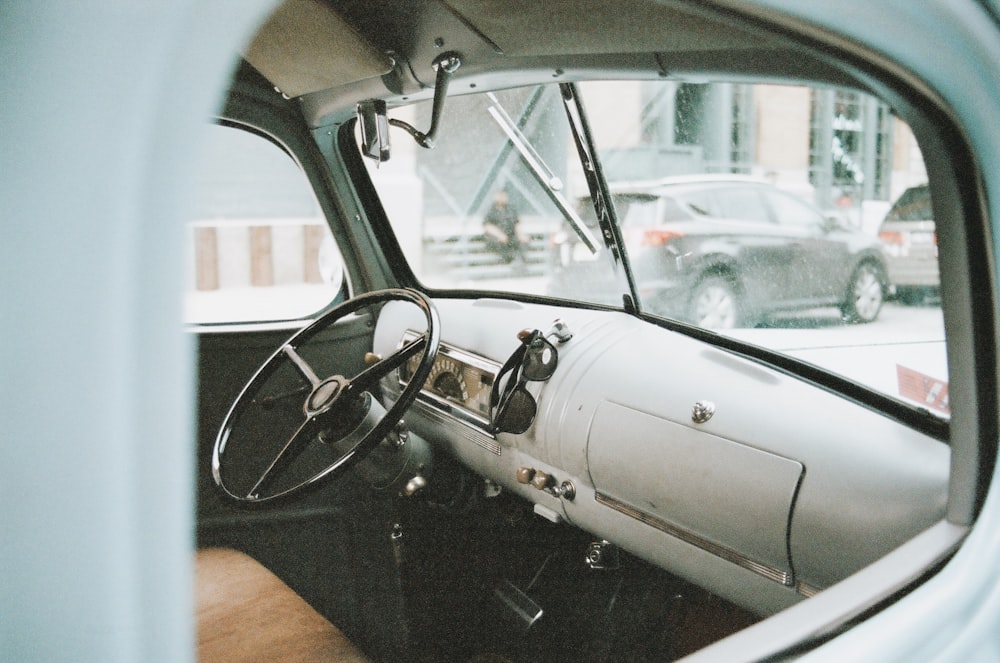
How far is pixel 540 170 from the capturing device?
7.89ft

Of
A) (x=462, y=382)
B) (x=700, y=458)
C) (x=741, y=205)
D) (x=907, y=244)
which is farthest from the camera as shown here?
(x=462, y=382)

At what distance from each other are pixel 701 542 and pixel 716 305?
64cm

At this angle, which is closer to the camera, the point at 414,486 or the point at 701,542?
the point at 701,542

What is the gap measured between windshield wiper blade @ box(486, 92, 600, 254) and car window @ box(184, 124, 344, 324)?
0.83m

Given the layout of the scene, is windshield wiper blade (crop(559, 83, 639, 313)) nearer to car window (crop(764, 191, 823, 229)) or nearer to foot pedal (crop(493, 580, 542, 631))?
car window (crop(764, 191, 823, 229))

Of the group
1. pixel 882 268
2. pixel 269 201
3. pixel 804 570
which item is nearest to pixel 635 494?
pixel 804 570

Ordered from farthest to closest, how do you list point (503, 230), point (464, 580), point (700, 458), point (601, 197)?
point (503, 230)
point (464, 580)
point (601, 197)
point (700, 458)

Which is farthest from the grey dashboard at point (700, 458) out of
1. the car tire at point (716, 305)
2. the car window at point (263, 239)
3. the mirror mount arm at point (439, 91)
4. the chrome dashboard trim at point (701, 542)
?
the car window at point (263, 239)

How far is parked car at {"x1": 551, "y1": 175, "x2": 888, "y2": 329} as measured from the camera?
1.88 meters

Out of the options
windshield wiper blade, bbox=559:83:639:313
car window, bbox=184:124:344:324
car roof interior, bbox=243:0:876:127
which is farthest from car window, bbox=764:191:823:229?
car window, bbox=184:124:344:324

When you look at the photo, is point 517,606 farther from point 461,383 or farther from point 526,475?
point 461,383

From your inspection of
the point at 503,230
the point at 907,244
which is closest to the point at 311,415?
the point at 503,230

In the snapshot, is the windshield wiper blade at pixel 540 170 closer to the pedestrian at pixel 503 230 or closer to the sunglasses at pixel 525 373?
the pedestrian at pixel 503 230

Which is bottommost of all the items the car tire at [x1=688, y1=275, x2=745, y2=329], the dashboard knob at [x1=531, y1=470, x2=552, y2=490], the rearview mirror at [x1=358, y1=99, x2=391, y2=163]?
the dashboard knob at [x1=531, y1=470, x2=552, y2=490]
